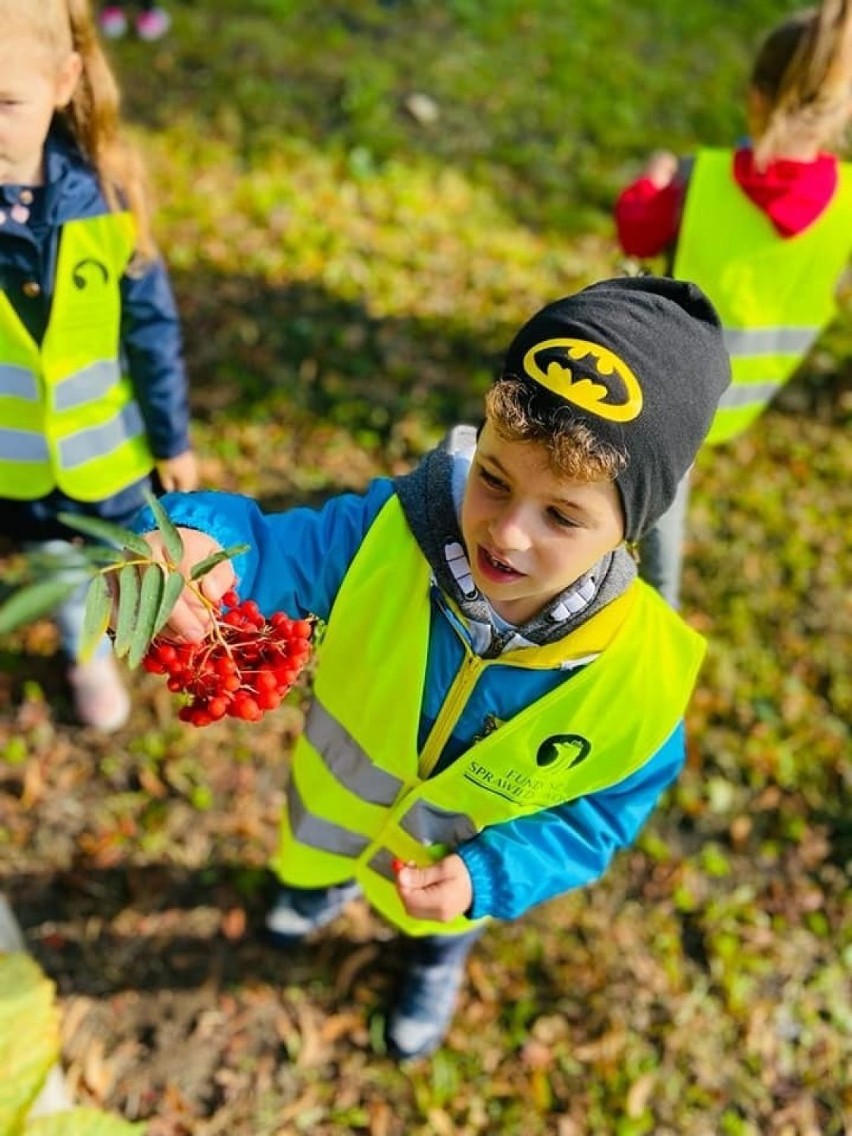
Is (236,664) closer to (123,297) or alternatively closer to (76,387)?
(76,387)

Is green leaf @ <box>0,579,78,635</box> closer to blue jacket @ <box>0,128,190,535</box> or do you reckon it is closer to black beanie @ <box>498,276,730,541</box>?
black beanie @ <box>498,276,730,541</box>

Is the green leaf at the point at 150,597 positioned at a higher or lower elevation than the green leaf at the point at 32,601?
lower

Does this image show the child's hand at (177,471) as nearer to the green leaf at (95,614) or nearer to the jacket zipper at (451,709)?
the jacket zipper at (451,709)

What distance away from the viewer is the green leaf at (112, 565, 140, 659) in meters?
1.30

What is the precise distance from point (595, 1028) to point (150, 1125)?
4.28ft

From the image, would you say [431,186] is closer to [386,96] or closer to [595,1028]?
[386,96]

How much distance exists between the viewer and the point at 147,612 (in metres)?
1.33

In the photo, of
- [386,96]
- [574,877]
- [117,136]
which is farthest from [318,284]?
[574,877]

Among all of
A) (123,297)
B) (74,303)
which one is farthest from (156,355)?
(74,303)

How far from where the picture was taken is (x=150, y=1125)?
279 centimetres

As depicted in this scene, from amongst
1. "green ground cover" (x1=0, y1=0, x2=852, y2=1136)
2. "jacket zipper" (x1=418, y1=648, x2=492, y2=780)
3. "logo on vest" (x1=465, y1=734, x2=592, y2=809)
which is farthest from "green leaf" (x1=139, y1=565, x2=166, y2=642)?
"green ground cover" (x1=0, y1=0, x2=852, y2=1136)

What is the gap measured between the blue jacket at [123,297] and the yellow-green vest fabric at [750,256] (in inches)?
58.1

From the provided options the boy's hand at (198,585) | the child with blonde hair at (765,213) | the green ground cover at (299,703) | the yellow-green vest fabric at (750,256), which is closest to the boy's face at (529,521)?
the boy's hand at (198,585)

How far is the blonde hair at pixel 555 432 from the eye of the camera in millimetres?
1521
